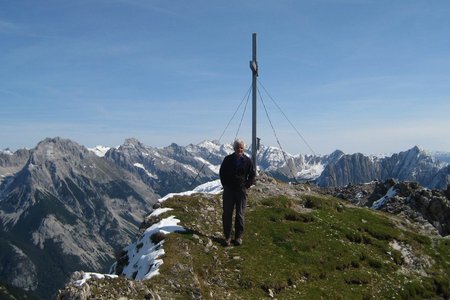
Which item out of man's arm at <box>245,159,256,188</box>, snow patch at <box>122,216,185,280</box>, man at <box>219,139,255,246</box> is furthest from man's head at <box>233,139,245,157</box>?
snow patch at <box>122,216,185,280</box>

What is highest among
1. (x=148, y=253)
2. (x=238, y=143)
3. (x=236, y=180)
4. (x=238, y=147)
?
(x=238, y=143)

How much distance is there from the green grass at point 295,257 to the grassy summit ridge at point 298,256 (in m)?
0.05

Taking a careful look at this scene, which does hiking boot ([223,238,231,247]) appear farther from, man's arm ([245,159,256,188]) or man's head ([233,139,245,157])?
man's head ([233,139,245,157])

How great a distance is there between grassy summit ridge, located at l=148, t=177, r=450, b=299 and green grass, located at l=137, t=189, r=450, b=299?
2.1 inches

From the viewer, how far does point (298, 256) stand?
83.2ft

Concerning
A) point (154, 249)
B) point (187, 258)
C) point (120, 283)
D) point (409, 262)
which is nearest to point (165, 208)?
point (154, 249)

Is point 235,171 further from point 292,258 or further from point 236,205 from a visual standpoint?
point 292,258

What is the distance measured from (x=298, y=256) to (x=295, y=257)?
25 centimetres

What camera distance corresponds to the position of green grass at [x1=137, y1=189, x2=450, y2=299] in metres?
21.6

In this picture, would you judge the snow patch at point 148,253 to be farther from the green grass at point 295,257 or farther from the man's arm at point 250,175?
the man's arm at point 250,175

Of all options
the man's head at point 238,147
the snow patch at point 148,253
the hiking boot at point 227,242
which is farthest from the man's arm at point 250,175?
the snow patch at point 148,253

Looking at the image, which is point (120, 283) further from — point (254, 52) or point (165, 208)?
point (254, 52)

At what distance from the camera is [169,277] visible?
20.3 meters

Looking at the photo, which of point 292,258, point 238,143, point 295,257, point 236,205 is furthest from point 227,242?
point 238,143
